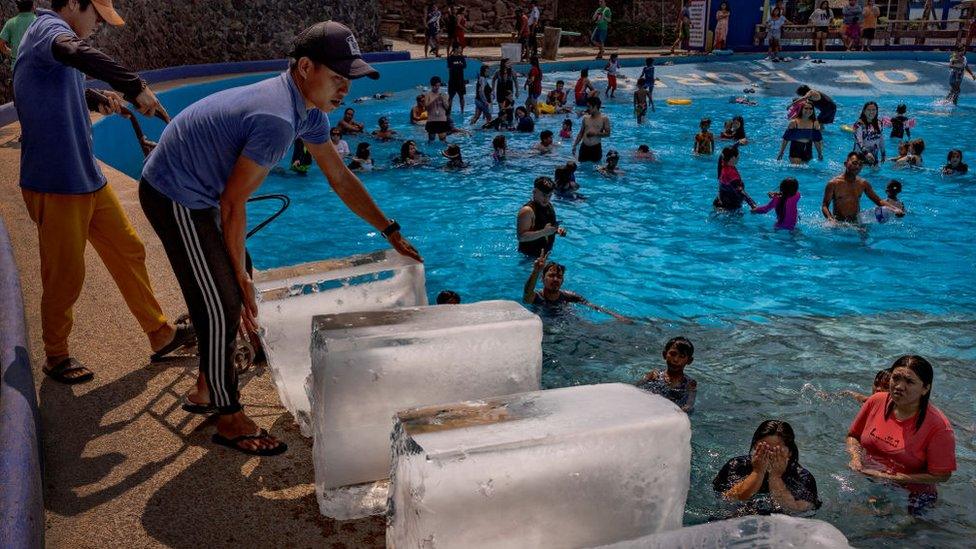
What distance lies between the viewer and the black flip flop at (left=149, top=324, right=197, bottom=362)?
4.30 meters

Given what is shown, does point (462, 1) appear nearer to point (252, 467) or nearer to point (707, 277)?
point (707, 277)

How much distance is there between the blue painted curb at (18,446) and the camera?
101 inches

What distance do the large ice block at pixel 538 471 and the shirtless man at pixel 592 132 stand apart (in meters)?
13.3

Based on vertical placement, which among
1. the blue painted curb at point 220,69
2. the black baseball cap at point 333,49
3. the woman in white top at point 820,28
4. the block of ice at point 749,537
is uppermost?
the woman in white top at point 820,28

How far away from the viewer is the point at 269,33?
25844 millimetres

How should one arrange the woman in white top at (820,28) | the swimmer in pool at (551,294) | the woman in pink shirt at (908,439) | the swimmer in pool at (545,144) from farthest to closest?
the woman in white top at (820,28) → the swimmer in pool at (545,144) → the swimmer in pool at (551,294) → the woman in pink shirt at (908,439)

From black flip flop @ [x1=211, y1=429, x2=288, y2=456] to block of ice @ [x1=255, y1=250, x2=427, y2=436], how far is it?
0.14 m

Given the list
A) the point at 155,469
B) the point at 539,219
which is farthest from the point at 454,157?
the point at 155,469

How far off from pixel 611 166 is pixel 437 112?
14.3 feet

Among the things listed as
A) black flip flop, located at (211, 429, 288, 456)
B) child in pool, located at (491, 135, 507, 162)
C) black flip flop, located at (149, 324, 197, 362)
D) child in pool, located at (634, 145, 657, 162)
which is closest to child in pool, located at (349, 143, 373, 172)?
child in pool, located at (491, 135, 507, 162)

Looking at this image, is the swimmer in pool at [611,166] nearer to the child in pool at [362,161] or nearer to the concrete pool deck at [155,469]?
the child in pool at [362,161]

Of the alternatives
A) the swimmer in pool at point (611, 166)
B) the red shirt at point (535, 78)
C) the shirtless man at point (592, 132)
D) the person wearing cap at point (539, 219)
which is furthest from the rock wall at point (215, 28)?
the person wearing cap at point (539, 219)

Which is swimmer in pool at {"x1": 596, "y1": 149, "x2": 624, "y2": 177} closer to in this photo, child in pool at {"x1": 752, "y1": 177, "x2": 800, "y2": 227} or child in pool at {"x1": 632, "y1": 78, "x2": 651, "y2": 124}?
child in pool at {"x1": 752, "y1": 177, "x2": 800, "y2": 227}

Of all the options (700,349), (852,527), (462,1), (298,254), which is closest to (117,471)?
(852,527)
